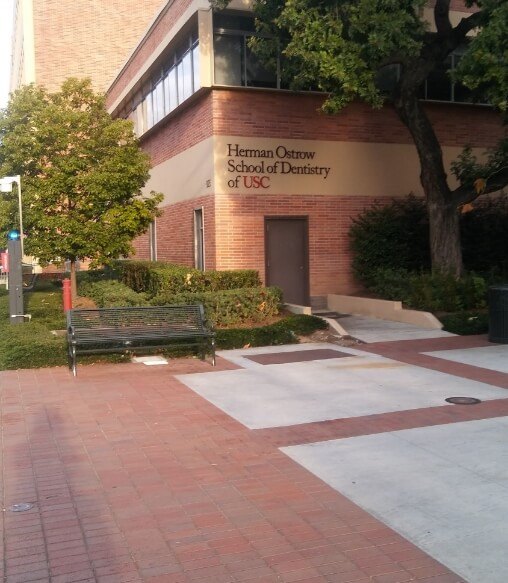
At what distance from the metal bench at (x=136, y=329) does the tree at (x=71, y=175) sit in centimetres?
515

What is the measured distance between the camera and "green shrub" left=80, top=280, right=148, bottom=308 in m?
14.4

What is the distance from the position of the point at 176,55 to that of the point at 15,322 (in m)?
10.3

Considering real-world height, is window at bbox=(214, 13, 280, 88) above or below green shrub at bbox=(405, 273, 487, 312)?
above

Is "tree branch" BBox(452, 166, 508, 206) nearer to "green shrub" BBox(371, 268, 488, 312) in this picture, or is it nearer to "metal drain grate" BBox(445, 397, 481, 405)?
"green shrub" BBox(371, 268, 488, 312)

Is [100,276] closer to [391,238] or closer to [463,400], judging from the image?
[391,238]

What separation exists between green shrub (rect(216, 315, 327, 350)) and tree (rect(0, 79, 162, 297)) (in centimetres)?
495

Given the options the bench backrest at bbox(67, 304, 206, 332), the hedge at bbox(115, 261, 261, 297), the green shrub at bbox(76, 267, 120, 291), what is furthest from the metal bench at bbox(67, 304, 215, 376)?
the green shrub at bbox(76, 267, 120, 291)

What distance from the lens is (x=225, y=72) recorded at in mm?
16953

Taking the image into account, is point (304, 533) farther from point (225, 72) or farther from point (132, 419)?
point (225, 72)

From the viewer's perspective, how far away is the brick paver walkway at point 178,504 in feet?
13.7

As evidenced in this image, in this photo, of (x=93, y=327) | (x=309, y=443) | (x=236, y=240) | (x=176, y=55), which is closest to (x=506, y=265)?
(x=236, y=240)

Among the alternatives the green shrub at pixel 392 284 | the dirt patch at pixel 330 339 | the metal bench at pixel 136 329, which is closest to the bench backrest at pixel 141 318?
the metal bench at pixel 136 329

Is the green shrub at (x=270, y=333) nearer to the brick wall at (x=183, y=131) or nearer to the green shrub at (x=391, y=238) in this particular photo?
the green shrub at (x=391, y=238)

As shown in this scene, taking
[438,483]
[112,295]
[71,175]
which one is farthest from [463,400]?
[71,175]
